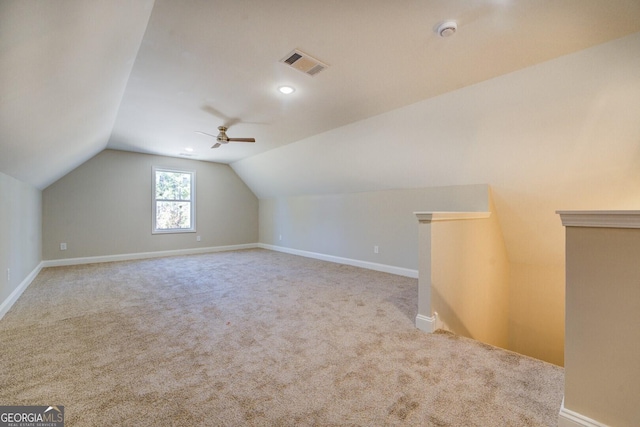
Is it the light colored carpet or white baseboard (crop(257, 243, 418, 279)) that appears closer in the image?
the light colored carpet

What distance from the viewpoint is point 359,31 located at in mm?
1890

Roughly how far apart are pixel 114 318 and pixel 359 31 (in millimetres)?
3351

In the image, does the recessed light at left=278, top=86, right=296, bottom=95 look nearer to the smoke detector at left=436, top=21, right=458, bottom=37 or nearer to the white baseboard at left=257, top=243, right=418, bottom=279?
the smoke detector at left=436, top=21, right=458, bottom=37

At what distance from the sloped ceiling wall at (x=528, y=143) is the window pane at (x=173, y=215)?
3.66 m

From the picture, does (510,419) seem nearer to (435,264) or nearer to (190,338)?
(435,264)

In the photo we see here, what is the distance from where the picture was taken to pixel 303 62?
7.49ft

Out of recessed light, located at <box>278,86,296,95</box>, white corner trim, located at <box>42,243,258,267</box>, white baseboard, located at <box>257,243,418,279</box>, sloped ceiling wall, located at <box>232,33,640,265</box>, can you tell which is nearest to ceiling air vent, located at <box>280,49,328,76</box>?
Result: recessed light, located at <box>278,86,296,95</box>

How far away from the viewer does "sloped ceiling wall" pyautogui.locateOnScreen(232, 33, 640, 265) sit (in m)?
2.16

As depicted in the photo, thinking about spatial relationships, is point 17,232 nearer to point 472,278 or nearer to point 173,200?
point 173,200

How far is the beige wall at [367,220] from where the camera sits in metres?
4.01

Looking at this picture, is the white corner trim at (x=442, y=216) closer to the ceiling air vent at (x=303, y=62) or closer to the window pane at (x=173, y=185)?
the ceiling air vent at (x=303, y=62)

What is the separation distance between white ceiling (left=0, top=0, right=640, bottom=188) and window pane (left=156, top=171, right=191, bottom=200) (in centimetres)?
290

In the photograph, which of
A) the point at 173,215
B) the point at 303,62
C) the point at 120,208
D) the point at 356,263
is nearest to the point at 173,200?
the point at 173,215

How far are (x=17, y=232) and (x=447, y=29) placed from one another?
4.99 meters
